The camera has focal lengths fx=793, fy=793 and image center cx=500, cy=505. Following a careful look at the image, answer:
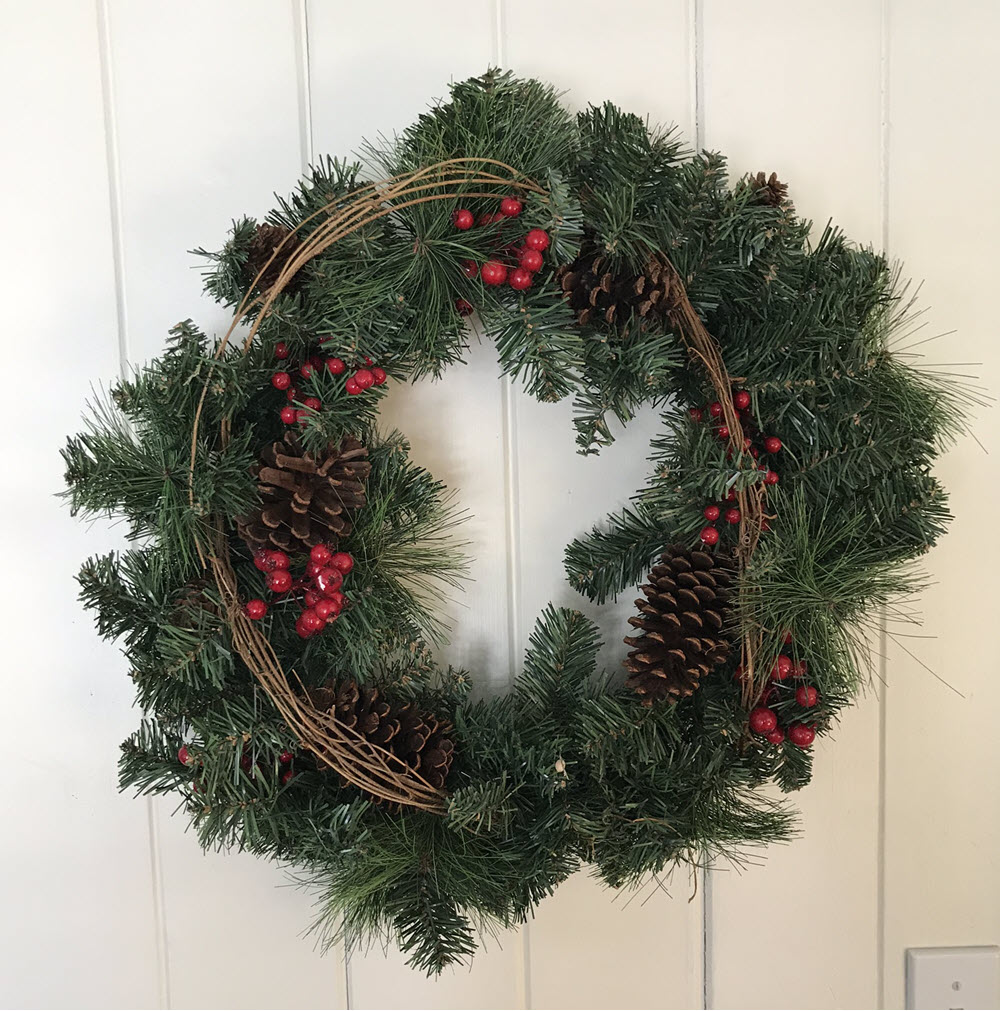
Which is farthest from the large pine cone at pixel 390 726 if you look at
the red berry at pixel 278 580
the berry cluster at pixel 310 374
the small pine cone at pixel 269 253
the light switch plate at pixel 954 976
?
the light switch plate at pixel 954 976

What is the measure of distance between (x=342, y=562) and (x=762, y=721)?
1.32 ft

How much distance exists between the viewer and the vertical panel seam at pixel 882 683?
0.79 metres

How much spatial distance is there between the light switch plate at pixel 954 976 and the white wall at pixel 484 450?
0.05ft

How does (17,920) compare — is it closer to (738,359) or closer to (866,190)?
(738,359)

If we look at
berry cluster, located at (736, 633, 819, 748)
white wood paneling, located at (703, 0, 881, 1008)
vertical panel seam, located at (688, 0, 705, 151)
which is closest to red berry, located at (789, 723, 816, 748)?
berry cluster, located at (736, 633, 819, 748)

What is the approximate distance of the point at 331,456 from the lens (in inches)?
26.7

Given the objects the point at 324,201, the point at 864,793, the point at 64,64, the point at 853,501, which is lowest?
the point at 864,793

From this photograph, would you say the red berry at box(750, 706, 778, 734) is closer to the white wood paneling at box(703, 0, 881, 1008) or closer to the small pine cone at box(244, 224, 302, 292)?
the white wood paneling at box(703, 0, 881, 1008)

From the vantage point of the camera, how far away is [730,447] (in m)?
0.72

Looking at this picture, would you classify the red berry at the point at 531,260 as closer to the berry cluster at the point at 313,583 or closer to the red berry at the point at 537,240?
the red berry at the point at 537,240

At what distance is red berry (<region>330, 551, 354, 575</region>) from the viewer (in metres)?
0.68

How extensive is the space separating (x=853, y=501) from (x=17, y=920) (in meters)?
0.93

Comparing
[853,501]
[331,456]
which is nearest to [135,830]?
[331,456]

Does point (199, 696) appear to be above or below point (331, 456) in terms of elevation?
below
